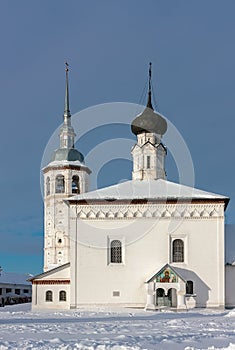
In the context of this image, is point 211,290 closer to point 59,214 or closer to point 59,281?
point 59,281

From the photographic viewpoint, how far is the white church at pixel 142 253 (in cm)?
2644

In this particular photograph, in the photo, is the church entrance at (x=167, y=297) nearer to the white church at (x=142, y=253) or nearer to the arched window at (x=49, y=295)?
the white church at (x=142, y=253)

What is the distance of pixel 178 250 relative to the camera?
2702 centimetres

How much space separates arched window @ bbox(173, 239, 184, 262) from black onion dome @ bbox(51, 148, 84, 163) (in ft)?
45.6

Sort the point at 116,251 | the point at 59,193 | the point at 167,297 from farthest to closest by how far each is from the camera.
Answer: the point at 59,193 < the point at 116,251 < the point at 167,297

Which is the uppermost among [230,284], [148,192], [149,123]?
[149,123]

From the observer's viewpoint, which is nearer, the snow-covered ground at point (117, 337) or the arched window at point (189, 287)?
the snow-covered ground at point (117, 337)

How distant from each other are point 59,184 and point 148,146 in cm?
918

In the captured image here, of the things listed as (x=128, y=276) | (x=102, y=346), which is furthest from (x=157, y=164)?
(x=102, y=346)

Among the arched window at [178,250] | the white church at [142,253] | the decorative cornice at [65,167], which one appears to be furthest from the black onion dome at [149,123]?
the arched window at [178,250]

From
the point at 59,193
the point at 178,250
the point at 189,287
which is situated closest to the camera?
the point at 189,287

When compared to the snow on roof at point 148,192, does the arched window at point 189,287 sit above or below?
below

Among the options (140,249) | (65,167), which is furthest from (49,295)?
(65,167)

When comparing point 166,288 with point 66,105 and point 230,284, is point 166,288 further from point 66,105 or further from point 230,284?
point 66,105
